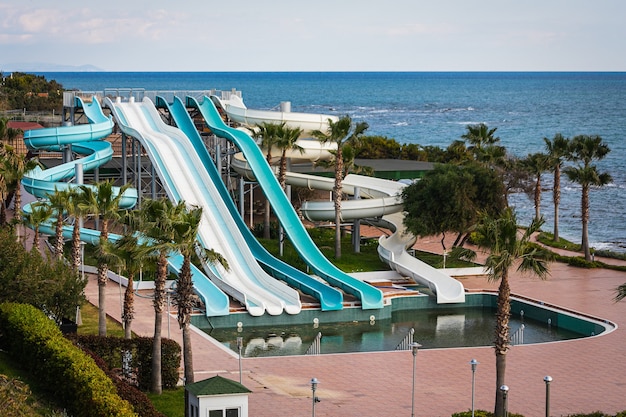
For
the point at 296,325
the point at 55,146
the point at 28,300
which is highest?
the point at 55,146

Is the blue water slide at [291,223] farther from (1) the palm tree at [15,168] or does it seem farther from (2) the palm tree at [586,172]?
(2) the palm tree at [586,172]

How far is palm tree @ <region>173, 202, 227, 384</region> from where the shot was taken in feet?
92.3

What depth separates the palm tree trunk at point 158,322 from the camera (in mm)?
29219

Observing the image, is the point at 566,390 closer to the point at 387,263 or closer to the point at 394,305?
the point at 394,305

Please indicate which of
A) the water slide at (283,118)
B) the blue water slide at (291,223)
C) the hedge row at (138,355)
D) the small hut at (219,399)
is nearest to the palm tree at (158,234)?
the hedge row at (138,355)

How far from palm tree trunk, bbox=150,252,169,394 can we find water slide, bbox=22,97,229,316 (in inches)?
403

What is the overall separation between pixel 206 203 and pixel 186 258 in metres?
19.7

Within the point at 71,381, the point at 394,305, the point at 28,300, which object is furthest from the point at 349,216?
the point at 71,381

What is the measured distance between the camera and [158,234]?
28312mm

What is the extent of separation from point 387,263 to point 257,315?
31.9 feet

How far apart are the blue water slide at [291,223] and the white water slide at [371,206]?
1.74 meters

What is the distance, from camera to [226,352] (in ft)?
115

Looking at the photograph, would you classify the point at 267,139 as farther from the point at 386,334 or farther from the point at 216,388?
the point at 216,388

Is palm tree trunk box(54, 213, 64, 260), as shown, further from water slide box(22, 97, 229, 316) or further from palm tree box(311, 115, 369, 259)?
palm tree box(311, 115, 369, 259)
